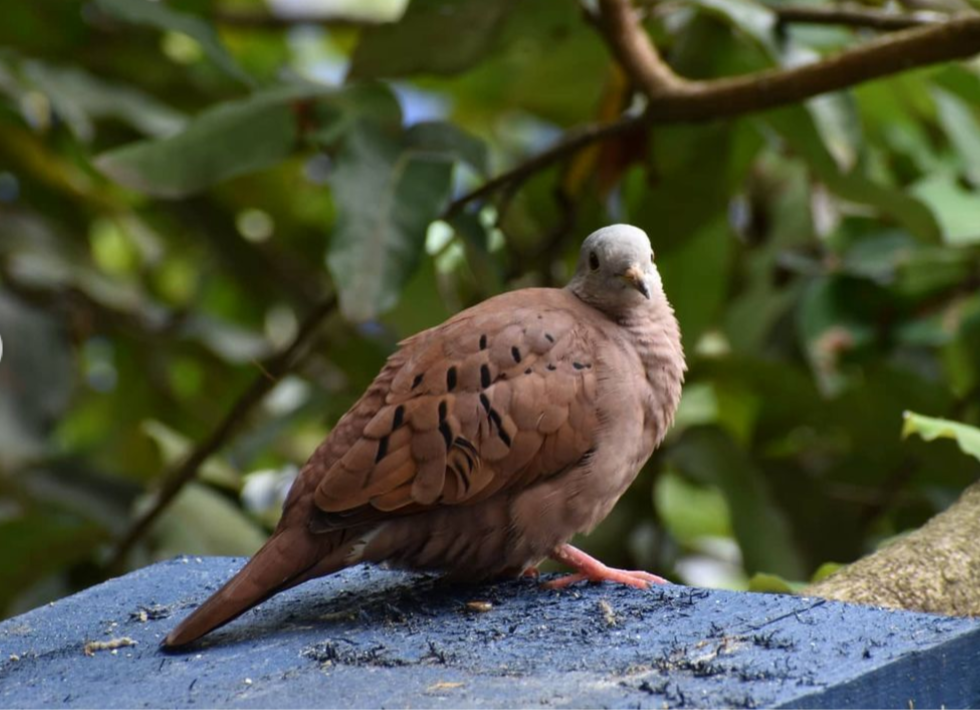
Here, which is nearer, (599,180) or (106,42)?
(599,180)

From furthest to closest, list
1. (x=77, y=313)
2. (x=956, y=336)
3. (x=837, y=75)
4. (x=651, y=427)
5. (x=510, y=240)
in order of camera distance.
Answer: (x=77, y=313), (x=956, y=336), (x=510, y=240), (x=837, y=75), (x=651, y=427)

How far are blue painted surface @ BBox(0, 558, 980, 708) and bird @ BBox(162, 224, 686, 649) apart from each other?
0.10 meters

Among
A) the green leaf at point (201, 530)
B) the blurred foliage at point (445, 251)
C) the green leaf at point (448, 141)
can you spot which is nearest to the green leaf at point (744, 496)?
the blurred foliage at point (445, 251)

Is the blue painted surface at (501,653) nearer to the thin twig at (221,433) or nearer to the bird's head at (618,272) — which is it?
the bird's head at (618,272)

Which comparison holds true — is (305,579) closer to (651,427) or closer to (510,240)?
(651,427)

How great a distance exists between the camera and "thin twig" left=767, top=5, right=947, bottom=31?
3859mm

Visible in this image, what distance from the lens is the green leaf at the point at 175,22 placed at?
12.2ft

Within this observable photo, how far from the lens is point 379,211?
356cm

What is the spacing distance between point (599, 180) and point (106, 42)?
1.83m

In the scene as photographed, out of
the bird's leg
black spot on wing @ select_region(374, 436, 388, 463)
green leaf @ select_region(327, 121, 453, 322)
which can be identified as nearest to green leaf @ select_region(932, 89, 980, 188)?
green leaf @ select_region(327, 121, 453, 322)

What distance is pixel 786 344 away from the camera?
16.3 feet

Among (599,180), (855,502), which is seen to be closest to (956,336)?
(855,502)

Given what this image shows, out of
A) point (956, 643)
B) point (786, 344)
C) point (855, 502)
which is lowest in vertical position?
point (855, 502)

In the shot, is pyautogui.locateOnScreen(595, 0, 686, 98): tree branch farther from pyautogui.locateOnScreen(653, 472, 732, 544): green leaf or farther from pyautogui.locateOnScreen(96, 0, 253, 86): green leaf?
pyautogui.locateOnScreen(653, 472, 732, 544): green leaf
